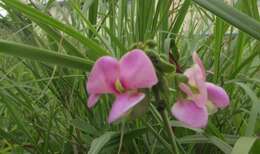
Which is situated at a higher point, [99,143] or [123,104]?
[123,104]

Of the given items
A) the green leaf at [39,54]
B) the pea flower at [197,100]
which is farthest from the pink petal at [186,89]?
the green leaf at [39,54]

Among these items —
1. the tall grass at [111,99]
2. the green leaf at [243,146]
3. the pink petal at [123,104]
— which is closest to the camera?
the pink petal at [123,104]

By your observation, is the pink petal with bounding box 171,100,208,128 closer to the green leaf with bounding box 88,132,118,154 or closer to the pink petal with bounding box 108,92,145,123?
the pink petal with bounding box 108,92,145,123

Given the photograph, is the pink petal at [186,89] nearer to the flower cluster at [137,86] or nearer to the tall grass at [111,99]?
the flower cluster at [137,86]

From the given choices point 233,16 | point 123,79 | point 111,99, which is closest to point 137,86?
point 123,79

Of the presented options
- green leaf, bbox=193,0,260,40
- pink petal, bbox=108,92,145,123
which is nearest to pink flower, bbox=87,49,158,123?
pink petal, bbox=108,92,145,123

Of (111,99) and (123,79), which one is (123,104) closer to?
(123,79)
